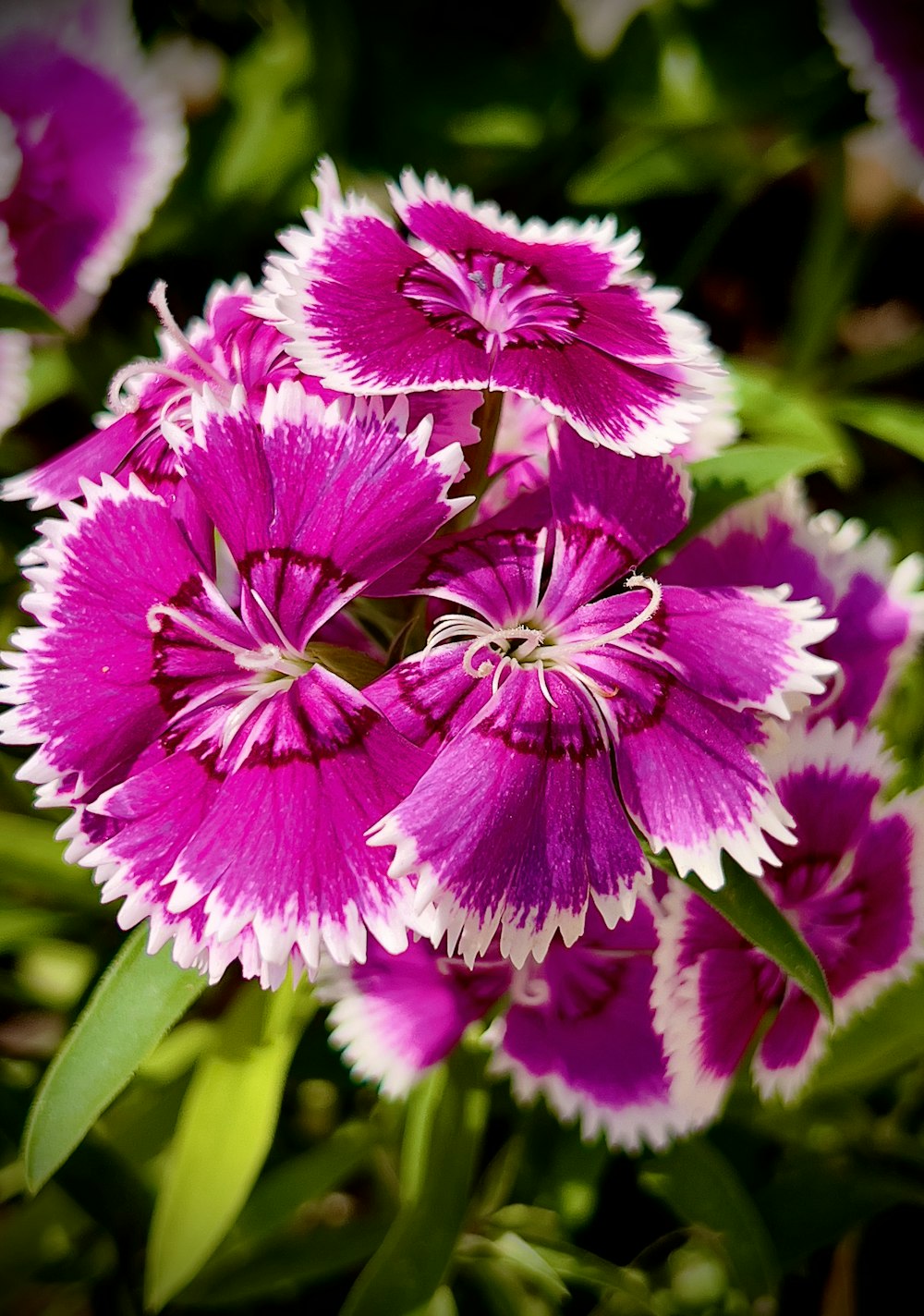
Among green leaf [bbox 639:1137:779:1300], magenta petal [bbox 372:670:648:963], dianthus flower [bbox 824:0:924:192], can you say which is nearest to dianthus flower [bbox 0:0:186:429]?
dianthus flower [bbox 824:0:924:192]

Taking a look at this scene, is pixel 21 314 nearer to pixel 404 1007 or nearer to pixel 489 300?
pixel 489 300

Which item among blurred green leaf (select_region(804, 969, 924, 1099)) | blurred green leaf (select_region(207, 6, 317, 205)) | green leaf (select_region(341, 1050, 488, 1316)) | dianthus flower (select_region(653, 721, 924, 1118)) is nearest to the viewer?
dianthus flower (select_region(653, 721, 924, 1118))

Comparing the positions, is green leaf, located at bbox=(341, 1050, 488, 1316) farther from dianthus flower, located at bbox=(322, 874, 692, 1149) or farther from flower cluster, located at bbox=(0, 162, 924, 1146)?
flower cluster, located at bbox=(0, 162, 924, 1146)

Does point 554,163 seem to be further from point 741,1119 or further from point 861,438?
point 741,1119

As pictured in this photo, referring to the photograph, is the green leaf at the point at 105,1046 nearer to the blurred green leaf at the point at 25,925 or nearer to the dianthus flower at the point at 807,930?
the dianthus flower at the point at 807,930

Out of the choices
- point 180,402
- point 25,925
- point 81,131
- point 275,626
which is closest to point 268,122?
point 81,131

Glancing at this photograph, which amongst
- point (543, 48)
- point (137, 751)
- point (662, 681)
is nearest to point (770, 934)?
point (662, 681)

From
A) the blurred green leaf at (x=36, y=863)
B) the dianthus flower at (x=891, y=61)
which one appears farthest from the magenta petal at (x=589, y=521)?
the dianthus flower at (x=891, y=61)
